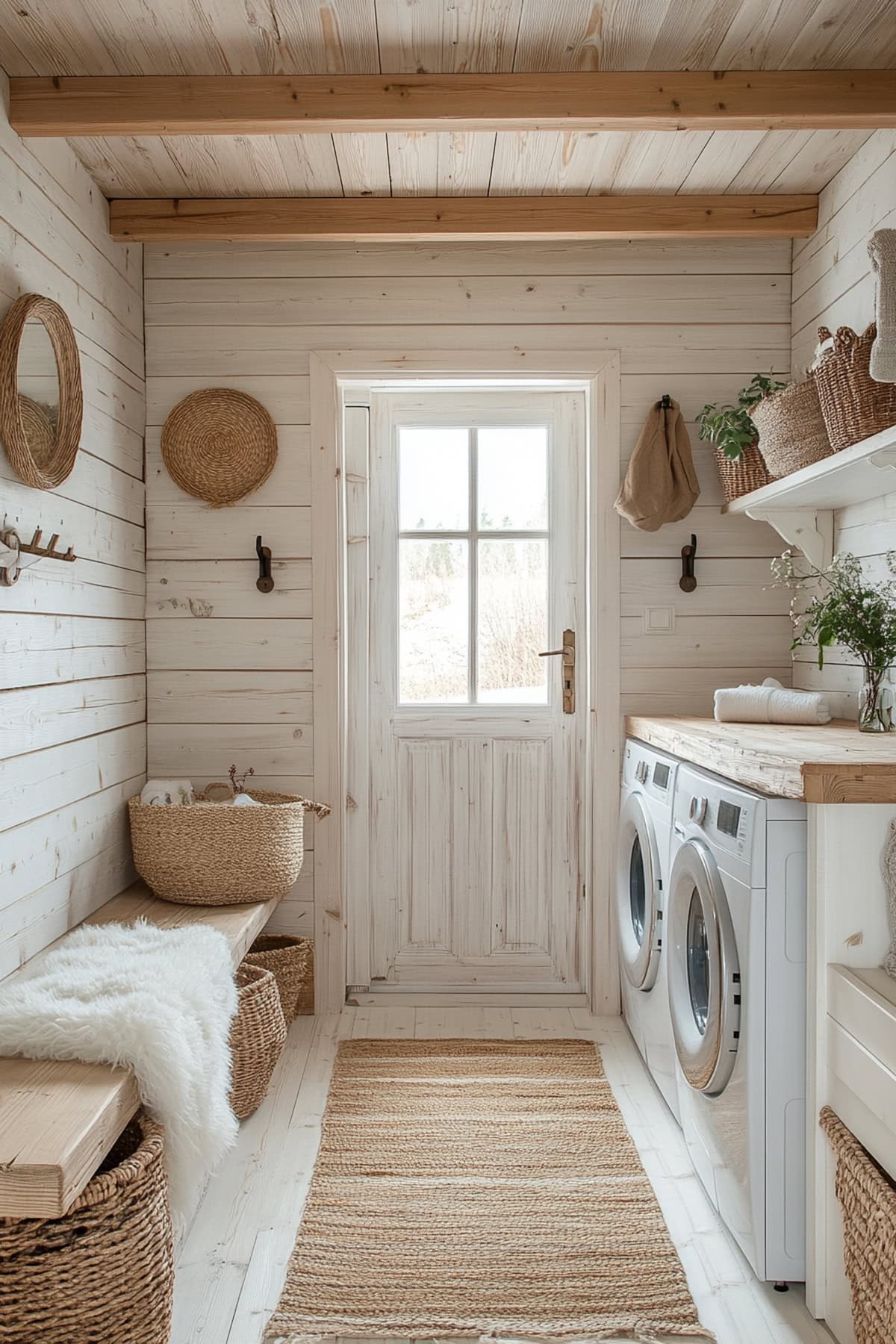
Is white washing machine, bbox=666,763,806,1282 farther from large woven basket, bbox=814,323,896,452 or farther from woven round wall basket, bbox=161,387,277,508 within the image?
woven round wall basket, bbox=161,387,277,508

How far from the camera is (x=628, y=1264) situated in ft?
6.03

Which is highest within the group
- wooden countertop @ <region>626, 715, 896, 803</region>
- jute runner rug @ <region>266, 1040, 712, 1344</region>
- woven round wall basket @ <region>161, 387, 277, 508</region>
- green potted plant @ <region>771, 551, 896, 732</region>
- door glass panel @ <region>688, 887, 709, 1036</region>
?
Result: woven round wall basket @ <region>161, 387, 277, 508</region>

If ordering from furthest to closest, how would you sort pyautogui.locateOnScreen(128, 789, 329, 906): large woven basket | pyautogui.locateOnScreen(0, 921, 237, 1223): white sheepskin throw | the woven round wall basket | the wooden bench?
the woven round wall basket < pyautogui.locateOnScreen(128, 789, 329, 906): large woven basket < pyautogui.locateOnScreen(0, 921, 237, 1223): white sheepskin throw < the wooden bench

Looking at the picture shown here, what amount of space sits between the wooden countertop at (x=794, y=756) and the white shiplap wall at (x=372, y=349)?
51 cm

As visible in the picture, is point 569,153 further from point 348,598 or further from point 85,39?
point 348,598

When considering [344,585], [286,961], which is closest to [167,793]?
[286,961]

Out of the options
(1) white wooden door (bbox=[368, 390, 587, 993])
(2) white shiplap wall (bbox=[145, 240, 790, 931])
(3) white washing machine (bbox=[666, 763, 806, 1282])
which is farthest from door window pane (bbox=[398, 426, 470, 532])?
(3) white washing machine (bbox=[666, 763, 806, 1282])

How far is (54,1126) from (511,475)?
2301mm

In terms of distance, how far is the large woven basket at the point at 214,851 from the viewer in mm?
2490

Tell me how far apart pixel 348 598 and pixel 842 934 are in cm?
188

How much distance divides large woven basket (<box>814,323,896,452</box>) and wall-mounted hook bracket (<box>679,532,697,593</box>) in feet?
2.82

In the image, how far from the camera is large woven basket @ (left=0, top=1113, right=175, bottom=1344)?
1332 millimetres

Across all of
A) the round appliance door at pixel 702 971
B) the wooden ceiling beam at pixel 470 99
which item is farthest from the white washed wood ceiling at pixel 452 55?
the round appliance door at pixel 702 971

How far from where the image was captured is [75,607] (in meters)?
2.38
